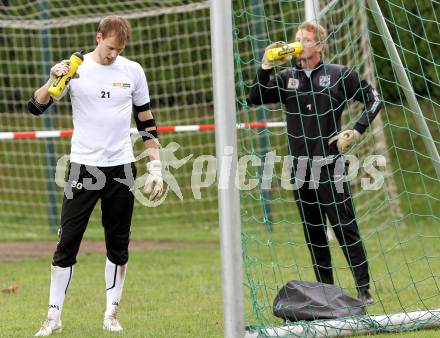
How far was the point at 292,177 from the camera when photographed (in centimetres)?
718

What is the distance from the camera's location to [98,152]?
6.35 metres

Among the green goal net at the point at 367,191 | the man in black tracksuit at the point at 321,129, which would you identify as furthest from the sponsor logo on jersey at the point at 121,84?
the man in black tracksuit at the point at 321,129

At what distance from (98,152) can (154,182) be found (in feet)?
1.43

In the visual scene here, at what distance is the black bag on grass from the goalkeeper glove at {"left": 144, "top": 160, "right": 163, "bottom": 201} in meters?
1.01

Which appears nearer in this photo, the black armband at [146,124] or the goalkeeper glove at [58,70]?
the goalkeeper glove at [58,70]

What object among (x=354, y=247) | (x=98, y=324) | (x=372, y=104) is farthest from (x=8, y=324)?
(x=372, y=104)

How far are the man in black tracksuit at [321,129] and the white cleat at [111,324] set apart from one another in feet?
4.85

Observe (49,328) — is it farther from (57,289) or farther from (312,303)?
(312,303)

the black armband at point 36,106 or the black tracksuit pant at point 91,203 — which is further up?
the black armband at point 36,106

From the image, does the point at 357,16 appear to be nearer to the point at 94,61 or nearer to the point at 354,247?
the point at 354,247

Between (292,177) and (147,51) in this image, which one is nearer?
(292,177)

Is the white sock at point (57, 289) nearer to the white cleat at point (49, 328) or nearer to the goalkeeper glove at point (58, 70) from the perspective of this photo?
the white cleat at point (49, 328)

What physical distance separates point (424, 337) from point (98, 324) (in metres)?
2.16

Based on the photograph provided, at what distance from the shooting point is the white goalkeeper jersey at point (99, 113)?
6.35 meters
